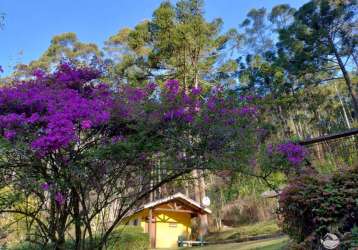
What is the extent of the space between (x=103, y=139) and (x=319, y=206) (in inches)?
102

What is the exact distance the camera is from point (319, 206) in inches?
169

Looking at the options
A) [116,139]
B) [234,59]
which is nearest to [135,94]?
[116,139]

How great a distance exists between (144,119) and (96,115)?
0.53m

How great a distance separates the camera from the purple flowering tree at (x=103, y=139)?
12.8 ft

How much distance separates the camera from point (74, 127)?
393cm

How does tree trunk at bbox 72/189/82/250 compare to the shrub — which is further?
tree trunk at bbox 72/189/82/250

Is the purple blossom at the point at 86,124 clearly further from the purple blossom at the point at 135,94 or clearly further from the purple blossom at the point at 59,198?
the purple blossom at the point at 59,198

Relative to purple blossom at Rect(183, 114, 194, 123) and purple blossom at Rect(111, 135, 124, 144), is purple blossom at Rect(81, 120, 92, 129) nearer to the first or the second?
A: purple blossom at Rect(111, 135, 124, 144)

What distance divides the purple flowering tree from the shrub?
79cm

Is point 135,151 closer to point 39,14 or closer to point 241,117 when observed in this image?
point 241,117

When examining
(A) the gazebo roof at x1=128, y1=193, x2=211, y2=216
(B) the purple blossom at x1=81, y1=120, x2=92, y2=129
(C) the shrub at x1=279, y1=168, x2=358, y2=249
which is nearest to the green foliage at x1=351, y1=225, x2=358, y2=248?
(C) the shrub at x1=279, y1=168, x2=358, y2=249

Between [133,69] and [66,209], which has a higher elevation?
[133,69]

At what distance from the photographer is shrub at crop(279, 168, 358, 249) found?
421cm

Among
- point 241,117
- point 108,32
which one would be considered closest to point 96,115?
point 241,117
